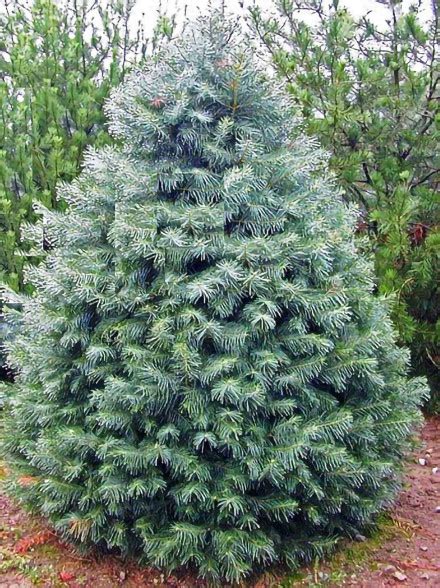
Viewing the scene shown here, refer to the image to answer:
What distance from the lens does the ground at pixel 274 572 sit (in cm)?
250

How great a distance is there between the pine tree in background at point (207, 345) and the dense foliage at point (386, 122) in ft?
5.24

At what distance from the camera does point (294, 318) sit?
2.35 m

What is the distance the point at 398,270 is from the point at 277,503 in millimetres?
2323

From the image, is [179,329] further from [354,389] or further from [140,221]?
[354,389]

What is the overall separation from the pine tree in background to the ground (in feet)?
0.36

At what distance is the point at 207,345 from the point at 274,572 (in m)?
0.99

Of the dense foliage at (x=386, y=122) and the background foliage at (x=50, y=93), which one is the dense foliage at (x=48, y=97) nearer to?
the background foliage at (x=50, y=93)

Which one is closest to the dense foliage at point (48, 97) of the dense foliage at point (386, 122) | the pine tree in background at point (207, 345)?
the dense foliage at point (386, 122)

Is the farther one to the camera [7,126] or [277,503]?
[7,126]

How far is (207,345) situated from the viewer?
2314mm

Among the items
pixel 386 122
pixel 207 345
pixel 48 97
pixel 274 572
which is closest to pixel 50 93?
pixel 48 97

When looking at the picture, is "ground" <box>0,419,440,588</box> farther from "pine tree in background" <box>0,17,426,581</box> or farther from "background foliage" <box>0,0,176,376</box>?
"background foliage" <box>0,0,176,376</box>

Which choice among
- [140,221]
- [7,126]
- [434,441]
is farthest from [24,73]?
[434,441]

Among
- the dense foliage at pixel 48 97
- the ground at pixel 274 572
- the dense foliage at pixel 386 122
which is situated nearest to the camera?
the ground at pixel 274 572
